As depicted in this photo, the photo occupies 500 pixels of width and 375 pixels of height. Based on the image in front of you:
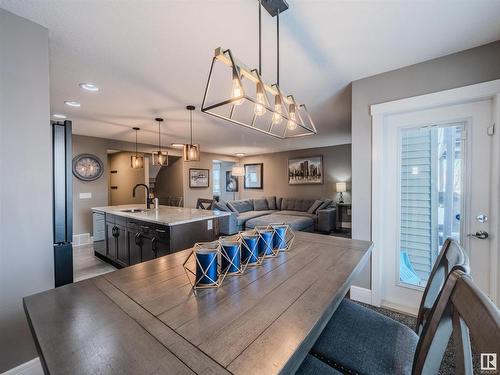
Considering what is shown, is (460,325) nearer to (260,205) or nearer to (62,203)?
(62,203)

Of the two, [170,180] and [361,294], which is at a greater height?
[170,180]

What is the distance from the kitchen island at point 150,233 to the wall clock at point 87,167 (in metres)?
1.58

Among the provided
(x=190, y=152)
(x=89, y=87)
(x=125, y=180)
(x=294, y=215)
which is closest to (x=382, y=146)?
(x=190, y=152)

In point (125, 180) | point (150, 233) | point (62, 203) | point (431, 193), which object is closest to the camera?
point (62, 203)

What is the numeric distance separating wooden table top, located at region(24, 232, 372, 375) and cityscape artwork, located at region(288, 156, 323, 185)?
6047 millimetres

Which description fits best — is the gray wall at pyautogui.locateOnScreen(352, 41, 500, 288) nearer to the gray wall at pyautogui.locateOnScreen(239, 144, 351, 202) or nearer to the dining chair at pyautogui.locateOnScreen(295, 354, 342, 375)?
the dining chair at pyautogui.locateOnScreen(295, 354, 342, 375)

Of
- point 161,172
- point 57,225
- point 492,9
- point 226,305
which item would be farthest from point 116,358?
point 161,172

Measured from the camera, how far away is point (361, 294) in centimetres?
247

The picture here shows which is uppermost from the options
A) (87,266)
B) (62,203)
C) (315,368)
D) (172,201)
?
(62,203)

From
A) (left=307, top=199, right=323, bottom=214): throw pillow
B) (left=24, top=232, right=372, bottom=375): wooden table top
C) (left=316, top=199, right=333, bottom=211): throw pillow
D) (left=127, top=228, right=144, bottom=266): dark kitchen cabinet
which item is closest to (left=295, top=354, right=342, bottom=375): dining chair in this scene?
(left=24, top=232, right=372, bottom=375): wooden table top

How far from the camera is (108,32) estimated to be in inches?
65.6

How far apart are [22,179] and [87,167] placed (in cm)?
428

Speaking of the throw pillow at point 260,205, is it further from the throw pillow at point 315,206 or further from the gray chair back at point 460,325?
the gray chair back at point 460,325

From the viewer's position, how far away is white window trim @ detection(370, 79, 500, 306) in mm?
1827
